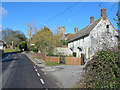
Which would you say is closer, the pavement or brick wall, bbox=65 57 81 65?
the pavement

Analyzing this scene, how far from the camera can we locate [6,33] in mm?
68562

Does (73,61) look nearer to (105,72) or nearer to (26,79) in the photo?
(26,79)

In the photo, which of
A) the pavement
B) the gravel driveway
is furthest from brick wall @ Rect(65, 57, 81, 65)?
the gravel driveway

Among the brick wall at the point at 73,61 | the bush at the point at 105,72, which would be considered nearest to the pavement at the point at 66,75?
the bush at the point at 105,72

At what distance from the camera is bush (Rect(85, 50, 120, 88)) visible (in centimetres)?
434

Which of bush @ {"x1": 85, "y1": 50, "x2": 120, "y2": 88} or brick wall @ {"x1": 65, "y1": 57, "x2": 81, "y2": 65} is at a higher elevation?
bush @ {"x1": 85, "y1": 50, "x2": 120, "y2": 88}

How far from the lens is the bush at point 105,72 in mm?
4336

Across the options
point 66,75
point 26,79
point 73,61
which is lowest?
point 66,75

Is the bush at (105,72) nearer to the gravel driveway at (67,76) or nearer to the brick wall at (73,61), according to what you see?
the gravel driveway at (67,76)

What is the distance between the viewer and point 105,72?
4367 millimetres

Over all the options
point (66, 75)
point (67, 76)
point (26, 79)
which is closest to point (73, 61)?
point (66, 75)

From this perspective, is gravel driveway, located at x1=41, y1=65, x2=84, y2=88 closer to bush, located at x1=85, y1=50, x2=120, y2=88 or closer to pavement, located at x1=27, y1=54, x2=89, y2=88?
pavement, located at x1=27, y1=54, x2=89, y2=88

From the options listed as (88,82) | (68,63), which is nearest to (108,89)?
(88,82)

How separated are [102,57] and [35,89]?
3543 mm
